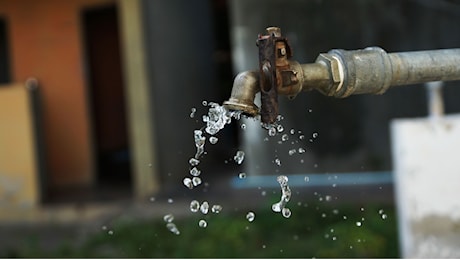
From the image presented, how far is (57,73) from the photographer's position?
6969 millimetres

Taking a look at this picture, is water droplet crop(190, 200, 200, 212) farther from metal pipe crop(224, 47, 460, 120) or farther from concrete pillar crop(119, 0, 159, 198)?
metal pipe crop(224, 47, 460, 120)

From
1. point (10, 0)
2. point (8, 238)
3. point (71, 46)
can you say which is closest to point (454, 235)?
point (8, 238)

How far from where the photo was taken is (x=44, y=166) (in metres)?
6.02

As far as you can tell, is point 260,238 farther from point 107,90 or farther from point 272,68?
point 107,90

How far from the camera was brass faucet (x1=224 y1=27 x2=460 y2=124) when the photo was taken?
130cm

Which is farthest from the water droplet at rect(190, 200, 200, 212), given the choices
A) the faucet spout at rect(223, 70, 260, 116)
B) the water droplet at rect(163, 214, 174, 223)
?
the faucet spout at rect(223, 70, 260, 116)

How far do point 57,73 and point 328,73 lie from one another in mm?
5986

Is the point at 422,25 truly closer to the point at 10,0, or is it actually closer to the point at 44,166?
the point at 44,166

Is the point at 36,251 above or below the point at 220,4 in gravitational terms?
below

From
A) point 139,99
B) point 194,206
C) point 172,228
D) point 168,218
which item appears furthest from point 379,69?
point 139,99

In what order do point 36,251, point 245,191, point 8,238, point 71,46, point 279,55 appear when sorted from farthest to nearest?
point 71,46
point 245,191
point 8,238
point 36,251
point 279,55

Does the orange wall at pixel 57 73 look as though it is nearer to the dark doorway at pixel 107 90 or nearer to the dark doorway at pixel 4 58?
the dark doorway at pixel 107 90

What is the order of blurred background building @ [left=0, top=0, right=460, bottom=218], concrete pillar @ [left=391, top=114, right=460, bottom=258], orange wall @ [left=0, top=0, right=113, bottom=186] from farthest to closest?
orange wall @ [left=0, top=0, right=113, bottom=186], blurred background building @ [left=0, top=0, right=460, bottom=218], concrete pillar @ [left=391, top=114, right=460, bottom=258]

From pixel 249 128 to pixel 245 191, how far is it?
20.0 inches
